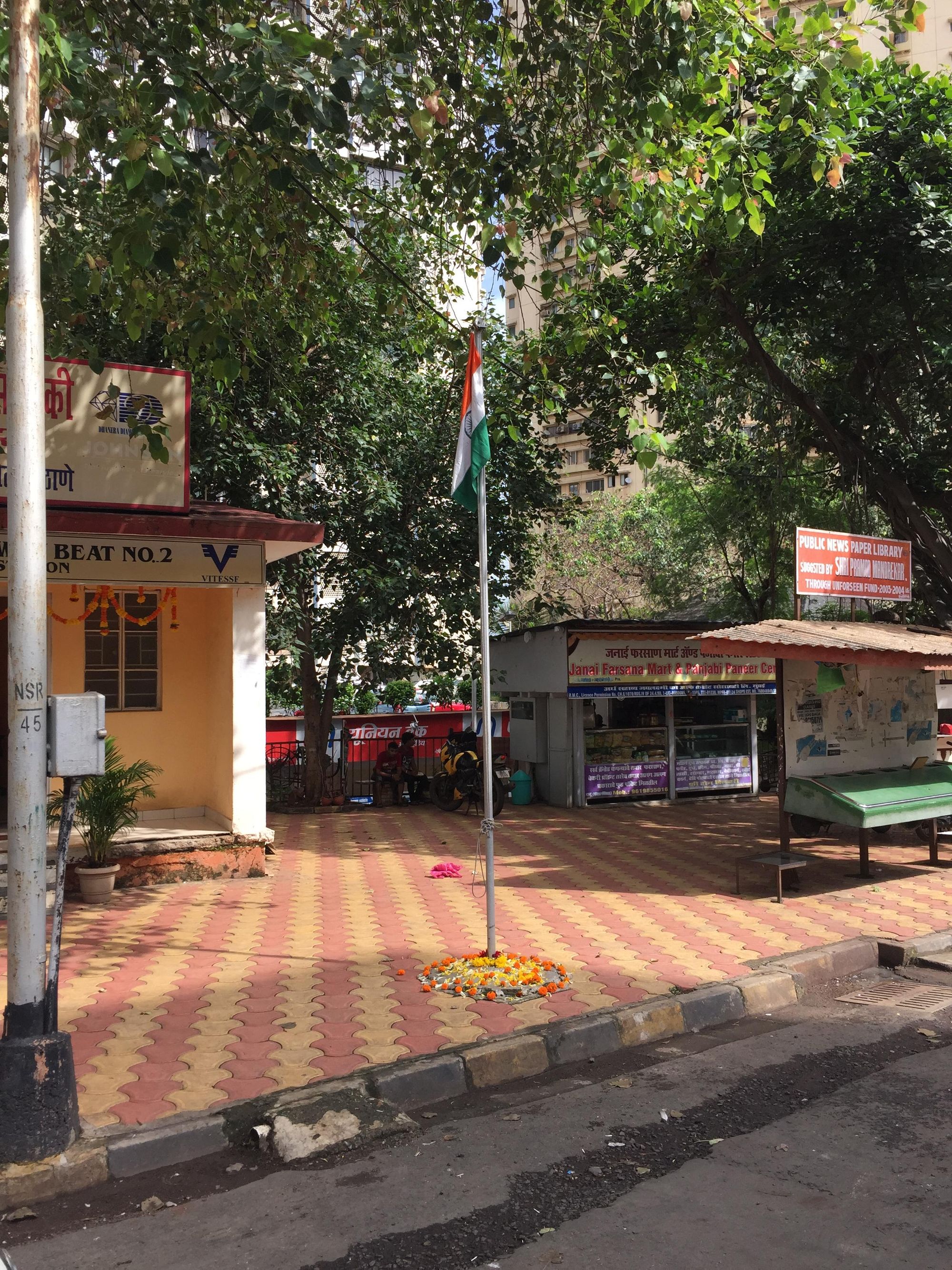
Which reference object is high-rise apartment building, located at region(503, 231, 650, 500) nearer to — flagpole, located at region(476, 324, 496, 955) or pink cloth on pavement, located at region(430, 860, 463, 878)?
pink cloth on pavement, located at region(430, 860, 463, 878)

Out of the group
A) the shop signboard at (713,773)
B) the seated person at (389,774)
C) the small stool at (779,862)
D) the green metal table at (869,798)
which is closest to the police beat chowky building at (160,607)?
the small stool at (779,862)

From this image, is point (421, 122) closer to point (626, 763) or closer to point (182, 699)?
point (182, 699)

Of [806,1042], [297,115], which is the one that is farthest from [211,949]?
[297,115]

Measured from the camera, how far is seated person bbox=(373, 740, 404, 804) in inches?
610

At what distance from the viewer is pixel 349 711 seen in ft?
74.8

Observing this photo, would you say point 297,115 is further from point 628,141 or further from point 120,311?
point 120,311

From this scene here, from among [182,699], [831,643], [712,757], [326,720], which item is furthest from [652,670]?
[182,699]

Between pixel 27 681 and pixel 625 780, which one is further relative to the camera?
pixel 625 780

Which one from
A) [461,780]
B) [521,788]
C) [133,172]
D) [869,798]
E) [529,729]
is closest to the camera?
[133,172]

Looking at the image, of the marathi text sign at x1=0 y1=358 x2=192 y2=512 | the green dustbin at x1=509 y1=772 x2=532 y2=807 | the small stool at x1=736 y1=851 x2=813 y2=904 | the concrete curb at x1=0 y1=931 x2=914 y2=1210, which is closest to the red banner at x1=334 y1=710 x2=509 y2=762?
the green dustbin at x1=509 y1=772 x2=532 y2=807

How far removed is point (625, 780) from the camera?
1520 centimetres

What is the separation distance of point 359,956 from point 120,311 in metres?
6.34

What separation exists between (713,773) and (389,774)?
5.10 m

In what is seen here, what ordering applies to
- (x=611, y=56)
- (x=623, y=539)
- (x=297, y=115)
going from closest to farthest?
(x=297, y=115) → (x=611, y=56) → (x=623, y=539)
